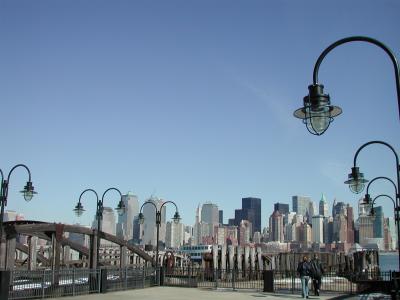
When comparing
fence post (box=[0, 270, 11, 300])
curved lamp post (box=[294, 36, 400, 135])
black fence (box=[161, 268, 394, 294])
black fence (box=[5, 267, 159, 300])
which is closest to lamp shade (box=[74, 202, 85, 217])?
black fence (box=[5, 267, 159, 300])

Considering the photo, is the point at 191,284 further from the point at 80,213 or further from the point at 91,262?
the point at 80,213

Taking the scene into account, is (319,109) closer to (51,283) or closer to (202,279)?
(51,283)

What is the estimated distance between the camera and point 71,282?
22.8 meters

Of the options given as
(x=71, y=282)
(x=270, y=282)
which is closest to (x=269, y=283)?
(x=270, y=282)

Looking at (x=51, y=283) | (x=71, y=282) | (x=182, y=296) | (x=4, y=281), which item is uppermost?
(x=4, y=281)

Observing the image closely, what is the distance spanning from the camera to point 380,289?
18484mm

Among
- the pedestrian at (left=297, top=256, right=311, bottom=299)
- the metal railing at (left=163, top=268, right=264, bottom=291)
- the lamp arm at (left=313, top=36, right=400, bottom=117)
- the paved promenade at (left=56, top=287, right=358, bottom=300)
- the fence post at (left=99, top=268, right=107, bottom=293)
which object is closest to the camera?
the lamp arm at (left=313, top=36, right=400, bottom=117)

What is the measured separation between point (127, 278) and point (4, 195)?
840 centimetres

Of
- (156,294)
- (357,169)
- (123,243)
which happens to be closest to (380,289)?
(357,169)

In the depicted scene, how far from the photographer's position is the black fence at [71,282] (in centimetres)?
2019

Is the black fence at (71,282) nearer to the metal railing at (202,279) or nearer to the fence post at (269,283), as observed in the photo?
the metal railing at (202,279)

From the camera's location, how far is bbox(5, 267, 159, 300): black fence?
66.2 ft

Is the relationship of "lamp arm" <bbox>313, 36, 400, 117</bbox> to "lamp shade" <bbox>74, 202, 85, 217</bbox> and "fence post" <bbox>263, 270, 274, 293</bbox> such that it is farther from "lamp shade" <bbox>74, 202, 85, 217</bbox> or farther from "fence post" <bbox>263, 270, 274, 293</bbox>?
"lamp shade" <bbox>74, 202, 85, 217</bbox>

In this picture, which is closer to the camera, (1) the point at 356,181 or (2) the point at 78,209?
(1) the point at 356,181
